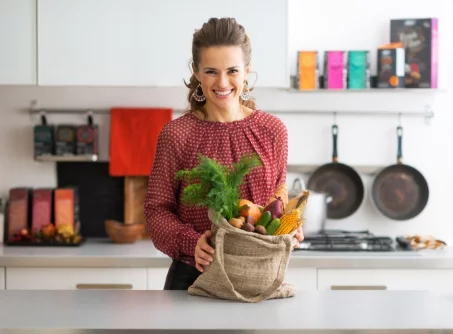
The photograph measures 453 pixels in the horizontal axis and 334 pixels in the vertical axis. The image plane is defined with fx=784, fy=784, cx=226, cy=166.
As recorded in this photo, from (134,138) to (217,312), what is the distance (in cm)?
206

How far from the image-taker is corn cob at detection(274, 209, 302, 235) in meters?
1.84

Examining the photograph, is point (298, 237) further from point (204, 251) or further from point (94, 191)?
point (94, 191)

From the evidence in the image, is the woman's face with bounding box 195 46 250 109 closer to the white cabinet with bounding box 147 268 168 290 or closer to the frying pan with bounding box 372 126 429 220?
the white cabinet with bounding box 147 268 168 290

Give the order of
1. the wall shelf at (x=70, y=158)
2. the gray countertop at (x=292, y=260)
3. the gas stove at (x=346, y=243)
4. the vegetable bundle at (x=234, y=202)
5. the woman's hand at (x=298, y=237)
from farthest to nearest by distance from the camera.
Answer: the wall shelf at (x=70, y=158), the gas stove at (x=346, y=243), the gray countertop at (x=292, y=260), the woman's hand at (x=298, y=237), the vegetable bundle at (x=234, y=202)

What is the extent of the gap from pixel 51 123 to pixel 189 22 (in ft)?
2.99

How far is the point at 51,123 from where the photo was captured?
3871 millimetres

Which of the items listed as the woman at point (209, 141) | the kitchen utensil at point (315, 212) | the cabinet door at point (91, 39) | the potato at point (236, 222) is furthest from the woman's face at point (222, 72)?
the kitchen utensil at point (315, 212)

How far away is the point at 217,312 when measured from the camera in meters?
1.81

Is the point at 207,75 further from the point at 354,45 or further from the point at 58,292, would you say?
the point at 354,45

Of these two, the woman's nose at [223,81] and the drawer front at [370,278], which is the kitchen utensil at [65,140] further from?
the woman's nose at [223,81]

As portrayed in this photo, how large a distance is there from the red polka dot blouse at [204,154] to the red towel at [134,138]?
4.92 feet

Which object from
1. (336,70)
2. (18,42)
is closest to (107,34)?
(18,42)

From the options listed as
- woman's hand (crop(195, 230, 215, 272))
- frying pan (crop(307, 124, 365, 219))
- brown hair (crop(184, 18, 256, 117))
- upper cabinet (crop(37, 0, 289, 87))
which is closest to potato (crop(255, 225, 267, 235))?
woman's hand (crop(195, 230, 215, 272))

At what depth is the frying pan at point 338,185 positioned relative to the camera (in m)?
3.80
